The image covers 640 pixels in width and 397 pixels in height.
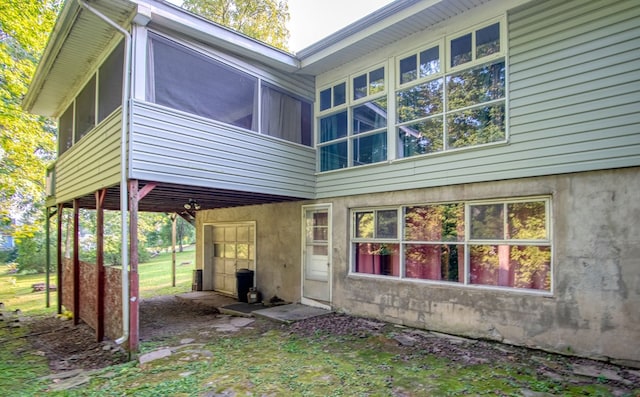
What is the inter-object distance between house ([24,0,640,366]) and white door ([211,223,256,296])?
2218 mm

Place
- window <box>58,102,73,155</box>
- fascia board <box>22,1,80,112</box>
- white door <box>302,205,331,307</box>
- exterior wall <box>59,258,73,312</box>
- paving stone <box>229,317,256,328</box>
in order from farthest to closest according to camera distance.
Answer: window <box>58,102,73,155</box>
exterior wall <box>59,258,73,312</box>
white door <box>302,205,331,307</box>
paving stone <box>229,317,256,328</box>
fascia board <box>22,1,80,112</box>

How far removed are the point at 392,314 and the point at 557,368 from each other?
2721mm

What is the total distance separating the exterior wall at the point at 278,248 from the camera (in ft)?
27.5

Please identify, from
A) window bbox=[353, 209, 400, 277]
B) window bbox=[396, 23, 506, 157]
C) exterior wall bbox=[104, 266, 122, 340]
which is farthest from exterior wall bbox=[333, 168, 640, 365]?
exterior wall bbox=[104, 266, 122, 340]

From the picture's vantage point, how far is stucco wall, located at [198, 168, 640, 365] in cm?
423

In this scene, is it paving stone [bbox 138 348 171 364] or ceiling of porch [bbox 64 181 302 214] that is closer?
paving stone [bbox 138 348 171 364]

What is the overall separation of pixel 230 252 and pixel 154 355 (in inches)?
233

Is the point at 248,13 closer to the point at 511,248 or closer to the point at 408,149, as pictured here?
the point at 408,149

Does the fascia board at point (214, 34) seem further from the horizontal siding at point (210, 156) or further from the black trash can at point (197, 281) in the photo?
the black trash can at point (197, 281)

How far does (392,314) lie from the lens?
6.45 metres

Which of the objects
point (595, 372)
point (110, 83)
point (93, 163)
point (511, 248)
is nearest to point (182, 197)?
point (93, 163)

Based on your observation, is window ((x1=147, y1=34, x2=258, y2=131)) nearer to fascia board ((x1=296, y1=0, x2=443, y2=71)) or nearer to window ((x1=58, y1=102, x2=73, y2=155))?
fascia board ((x1=296, y1=0, x2=443, y2=71))

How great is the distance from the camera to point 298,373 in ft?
14.3

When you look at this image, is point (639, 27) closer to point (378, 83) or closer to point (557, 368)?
point (378, 83)
